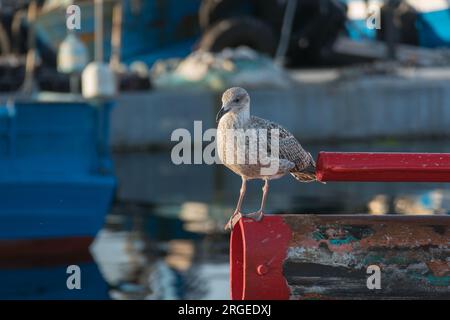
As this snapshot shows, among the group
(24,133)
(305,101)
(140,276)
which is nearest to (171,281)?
(140,276)

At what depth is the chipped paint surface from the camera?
801 cm

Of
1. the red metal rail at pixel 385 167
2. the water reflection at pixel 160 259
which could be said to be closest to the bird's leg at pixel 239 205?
the red metal rail at pixel 385 167

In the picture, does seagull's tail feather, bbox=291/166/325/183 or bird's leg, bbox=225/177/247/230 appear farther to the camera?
seagull's tail feather, bbox=291/166/325/183

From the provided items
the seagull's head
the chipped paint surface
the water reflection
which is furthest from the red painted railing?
the water reflection

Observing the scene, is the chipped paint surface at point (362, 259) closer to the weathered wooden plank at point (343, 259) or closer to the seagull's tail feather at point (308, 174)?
the weathered wooden plank at point (343, 259)

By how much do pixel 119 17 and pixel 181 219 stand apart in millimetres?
10666

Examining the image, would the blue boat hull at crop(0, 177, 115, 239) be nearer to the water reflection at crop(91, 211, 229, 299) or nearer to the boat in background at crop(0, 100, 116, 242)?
the boat in background at crop(0, 100, 116, 242)

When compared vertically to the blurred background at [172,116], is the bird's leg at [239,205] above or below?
below

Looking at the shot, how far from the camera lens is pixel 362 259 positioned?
802 centimetres

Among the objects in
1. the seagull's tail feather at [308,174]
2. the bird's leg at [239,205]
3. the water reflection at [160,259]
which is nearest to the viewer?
the bird's leg at [239,205]

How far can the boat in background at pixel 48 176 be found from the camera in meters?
15.0

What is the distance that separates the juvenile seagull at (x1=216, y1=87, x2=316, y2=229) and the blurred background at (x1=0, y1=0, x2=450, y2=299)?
4.69 m

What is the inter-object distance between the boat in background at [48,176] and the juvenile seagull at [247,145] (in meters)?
7.02

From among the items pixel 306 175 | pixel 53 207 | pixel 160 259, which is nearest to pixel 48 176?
pixel 53 207
